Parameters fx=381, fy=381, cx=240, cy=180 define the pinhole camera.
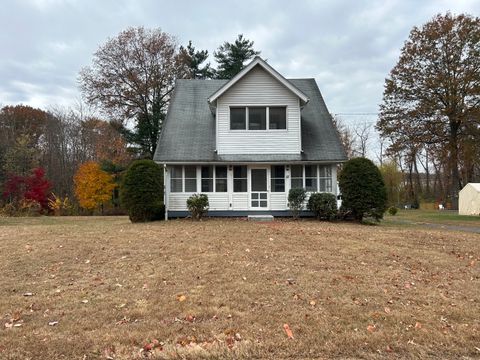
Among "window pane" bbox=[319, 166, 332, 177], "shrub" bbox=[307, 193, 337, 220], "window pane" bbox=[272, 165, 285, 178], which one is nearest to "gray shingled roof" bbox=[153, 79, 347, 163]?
"window pane" bbox=[272, 165, 285, 178]

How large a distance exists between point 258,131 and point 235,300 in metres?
13.3

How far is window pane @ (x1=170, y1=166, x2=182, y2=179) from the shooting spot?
1806cm

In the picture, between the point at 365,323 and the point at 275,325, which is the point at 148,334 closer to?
the point at 275,325

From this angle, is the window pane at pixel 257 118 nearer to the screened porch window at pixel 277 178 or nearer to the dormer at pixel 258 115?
the dormer at pixel 258 115

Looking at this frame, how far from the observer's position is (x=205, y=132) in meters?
19.2

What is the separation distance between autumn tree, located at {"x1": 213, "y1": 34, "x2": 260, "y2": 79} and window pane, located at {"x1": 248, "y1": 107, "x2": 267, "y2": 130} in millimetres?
17689

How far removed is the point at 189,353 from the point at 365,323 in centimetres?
221

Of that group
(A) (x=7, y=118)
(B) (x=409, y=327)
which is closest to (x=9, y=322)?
(B) (x=409, y=327)

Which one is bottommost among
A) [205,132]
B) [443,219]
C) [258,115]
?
[443,219]

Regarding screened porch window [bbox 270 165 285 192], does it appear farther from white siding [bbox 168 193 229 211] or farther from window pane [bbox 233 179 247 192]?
white siding [bbox 168 193 229 211]

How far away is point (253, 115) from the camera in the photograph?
18.4m

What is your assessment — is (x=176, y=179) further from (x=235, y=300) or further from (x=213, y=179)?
(x=235, y=300)

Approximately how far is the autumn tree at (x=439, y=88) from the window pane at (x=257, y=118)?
59.2 feet

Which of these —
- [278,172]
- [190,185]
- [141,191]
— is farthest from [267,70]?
[141,191]
